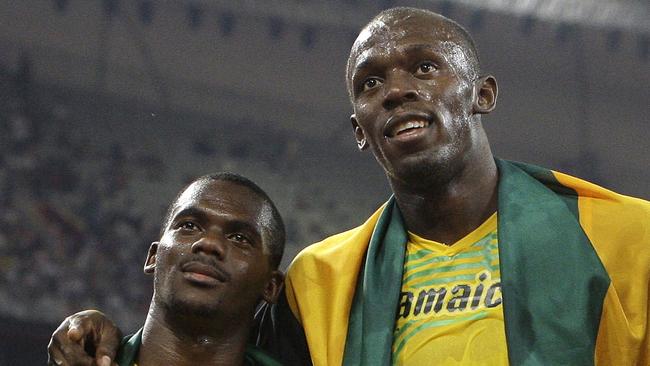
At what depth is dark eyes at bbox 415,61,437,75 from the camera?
202cm

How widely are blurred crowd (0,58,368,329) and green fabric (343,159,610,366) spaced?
23.0 ft

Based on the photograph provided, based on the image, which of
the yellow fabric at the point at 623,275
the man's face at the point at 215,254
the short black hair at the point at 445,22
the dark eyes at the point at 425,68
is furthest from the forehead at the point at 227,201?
the yellow fabric at the point at 623,275

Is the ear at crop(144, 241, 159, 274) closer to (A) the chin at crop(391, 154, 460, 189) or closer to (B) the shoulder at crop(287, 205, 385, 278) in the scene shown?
(B) the shoulder at crop(287, 205, 385, 278)

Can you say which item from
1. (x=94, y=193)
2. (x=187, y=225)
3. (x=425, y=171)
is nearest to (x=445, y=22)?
(x=425, y=171)

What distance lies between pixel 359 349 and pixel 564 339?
1.39 ft

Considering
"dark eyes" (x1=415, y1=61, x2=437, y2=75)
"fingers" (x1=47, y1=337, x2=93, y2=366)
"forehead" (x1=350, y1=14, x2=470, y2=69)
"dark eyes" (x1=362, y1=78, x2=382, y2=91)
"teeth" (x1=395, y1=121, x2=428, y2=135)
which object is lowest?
"fingers" (x1=47, y1=337, x2=93, y2=366)

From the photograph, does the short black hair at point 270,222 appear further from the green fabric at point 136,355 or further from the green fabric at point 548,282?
the green fabric at point 548,282

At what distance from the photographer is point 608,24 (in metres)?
12.7

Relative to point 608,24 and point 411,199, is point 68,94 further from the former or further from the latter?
point 411,199

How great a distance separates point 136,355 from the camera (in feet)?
6.82

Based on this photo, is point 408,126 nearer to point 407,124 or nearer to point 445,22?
point 407,124

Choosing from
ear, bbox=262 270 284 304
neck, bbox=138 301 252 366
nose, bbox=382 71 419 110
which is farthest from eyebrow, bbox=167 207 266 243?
nose, bbox=382 71 419 110

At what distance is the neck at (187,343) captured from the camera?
2.06 metres

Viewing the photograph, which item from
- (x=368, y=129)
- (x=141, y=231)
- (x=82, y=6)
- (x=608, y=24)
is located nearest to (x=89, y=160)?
(x=141, y=231)
